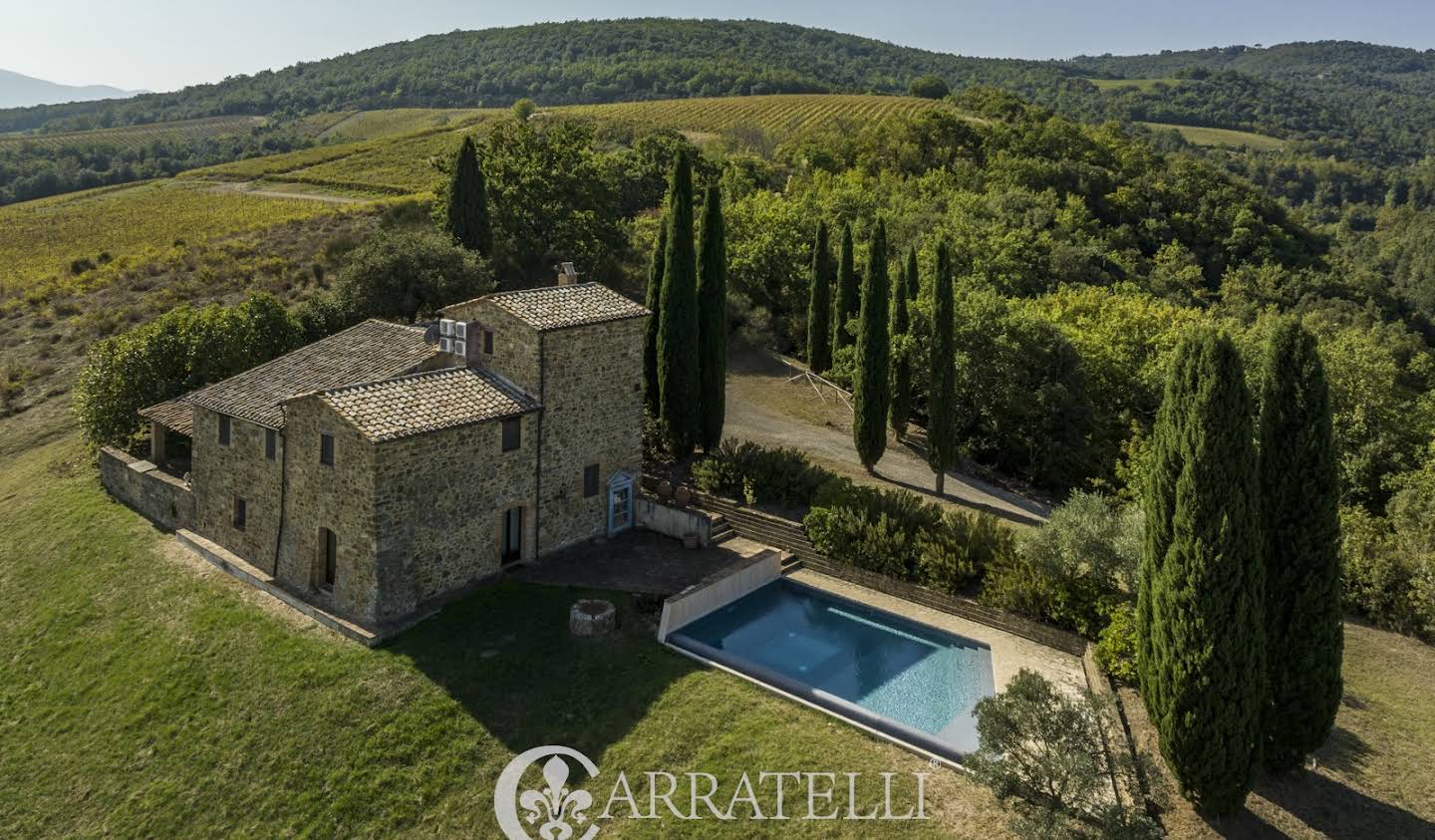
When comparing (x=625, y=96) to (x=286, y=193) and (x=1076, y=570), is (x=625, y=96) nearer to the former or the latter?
(x=286, y=193)

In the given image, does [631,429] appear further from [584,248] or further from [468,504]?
[584,248]

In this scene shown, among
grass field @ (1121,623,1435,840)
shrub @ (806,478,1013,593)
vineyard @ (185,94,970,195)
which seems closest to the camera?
grass field @ (1121,623,1435,840)

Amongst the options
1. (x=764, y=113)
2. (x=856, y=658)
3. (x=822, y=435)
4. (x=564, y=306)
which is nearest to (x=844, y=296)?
(x=822, y=435)

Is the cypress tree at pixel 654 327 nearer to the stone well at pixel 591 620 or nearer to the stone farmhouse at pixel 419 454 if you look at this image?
the stone farmhouse at pixel 419 454

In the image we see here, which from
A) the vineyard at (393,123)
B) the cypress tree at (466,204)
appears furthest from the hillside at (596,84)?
the cypress tree at (466,204)

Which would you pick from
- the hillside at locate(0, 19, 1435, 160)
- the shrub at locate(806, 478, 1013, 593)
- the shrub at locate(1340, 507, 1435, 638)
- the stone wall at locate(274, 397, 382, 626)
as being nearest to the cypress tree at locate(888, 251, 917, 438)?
the shrub at locate(806, 478, 1013, 593)

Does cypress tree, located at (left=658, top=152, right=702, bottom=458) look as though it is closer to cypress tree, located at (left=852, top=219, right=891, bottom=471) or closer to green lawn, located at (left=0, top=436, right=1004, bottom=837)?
cypress tree, located at (left=852, top=219, right=891, bottom=471)
